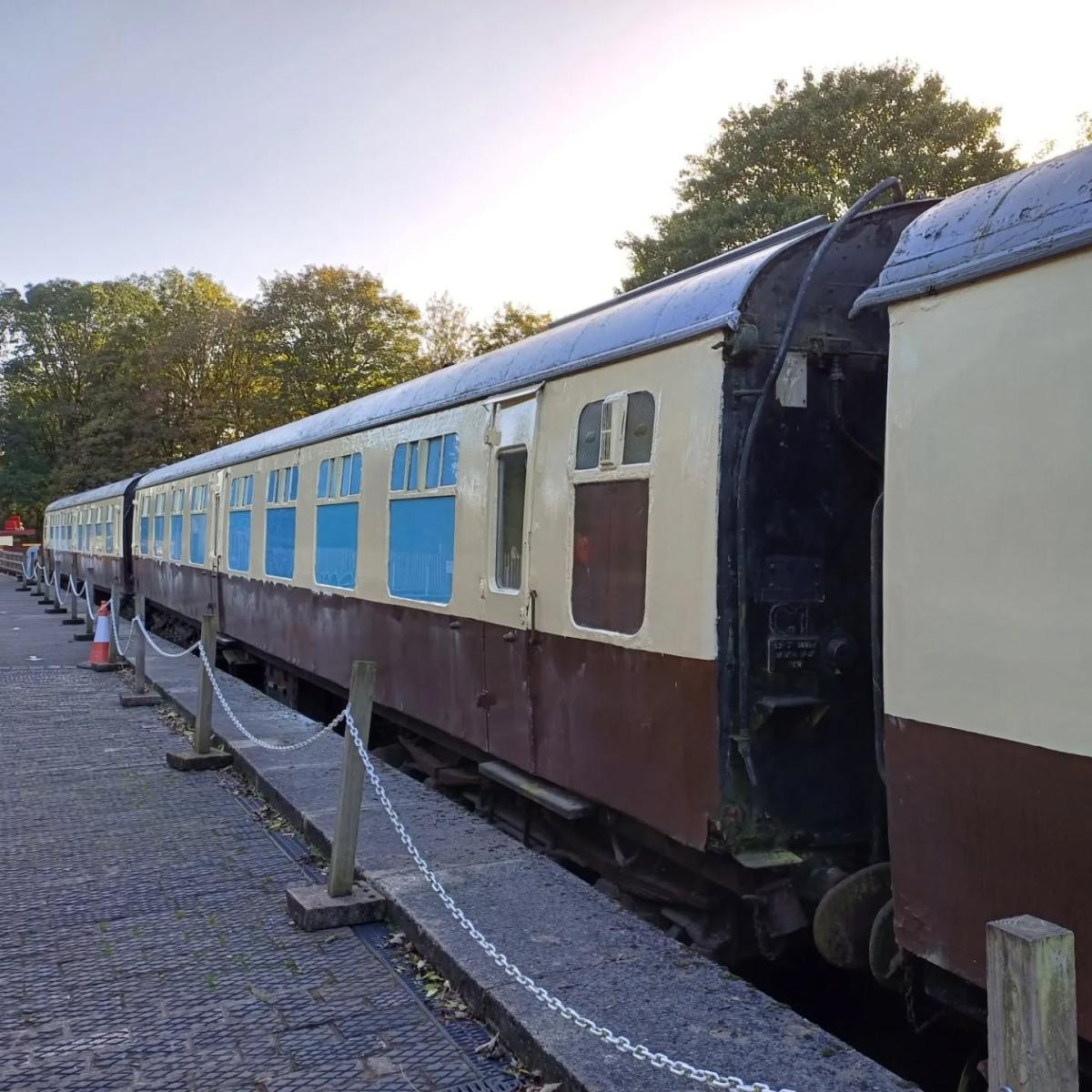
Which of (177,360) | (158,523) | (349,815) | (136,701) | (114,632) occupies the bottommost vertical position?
(136,701)

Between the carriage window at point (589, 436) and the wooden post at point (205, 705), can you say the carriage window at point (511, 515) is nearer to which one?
the carriage window at point (589, 436)

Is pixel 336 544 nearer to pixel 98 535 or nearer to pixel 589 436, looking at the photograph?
pixel 589 436

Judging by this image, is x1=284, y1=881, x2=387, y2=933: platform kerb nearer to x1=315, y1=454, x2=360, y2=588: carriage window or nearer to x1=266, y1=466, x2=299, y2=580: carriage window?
x1=315, y1=454, x2=360, y2=588: carriage window

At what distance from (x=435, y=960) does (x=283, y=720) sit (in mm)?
5629

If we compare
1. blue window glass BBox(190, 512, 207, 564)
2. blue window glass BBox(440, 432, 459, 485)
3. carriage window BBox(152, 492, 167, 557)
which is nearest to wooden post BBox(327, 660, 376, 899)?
blue window glass BBox(440, 432, 459, 485)

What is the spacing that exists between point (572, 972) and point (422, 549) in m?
3.72

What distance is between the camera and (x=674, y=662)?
4242 mm

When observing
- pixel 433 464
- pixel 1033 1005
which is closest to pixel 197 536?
pixel 433 464

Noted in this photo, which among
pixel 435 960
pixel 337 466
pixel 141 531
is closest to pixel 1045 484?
pixel 435 960

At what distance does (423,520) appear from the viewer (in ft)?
23.6

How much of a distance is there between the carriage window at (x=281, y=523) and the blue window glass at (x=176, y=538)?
625cm

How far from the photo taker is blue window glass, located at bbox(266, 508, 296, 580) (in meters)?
10.6

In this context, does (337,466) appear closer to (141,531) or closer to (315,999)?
(315,999)

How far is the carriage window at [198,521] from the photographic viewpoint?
15219 mm
